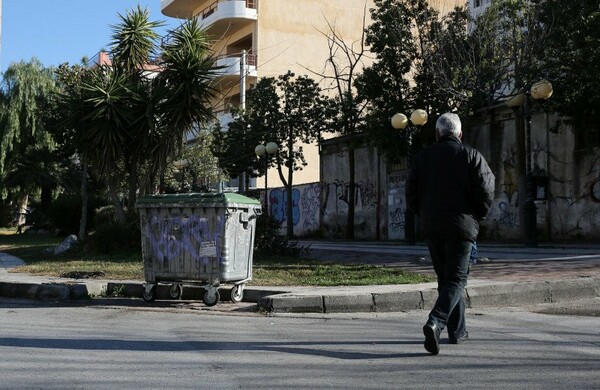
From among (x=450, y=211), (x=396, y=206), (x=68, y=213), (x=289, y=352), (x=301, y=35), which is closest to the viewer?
(x=450, y=211)

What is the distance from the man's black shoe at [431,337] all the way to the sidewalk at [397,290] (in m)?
2.94

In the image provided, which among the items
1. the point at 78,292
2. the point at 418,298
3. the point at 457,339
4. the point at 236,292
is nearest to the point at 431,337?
the point at 457,339

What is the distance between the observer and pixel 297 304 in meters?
8.25

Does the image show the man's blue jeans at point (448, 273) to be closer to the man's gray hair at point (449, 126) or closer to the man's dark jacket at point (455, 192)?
the man's dark jacket at point (455, 192)

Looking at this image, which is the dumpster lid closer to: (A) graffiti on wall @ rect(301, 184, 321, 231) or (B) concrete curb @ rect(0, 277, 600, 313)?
(B) concrete curb @ rect(0, 277, 600, 313)

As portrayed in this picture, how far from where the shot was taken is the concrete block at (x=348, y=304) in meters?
8.28

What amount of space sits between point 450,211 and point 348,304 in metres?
3.12

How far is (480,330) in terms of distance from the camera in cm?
670

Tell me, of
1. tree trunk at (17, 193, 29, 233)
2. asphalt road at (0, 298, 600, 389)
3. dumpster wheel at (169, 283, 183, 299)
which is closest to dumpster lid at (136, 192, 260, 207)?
dumpster wheel at (169, 283, 183, 299)

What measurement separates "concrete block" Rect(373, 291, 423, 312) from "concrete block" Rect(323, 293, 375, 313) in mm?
95

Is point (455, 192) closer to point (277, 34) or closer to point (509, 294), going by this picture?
point (509, 294)

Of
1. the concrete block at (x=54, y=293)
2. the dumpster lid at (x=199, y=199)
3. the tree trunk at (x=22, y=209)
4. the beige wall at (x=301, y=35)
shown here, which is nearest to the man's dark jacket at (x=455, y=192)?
the dumpster lid at (x=199, y=199)

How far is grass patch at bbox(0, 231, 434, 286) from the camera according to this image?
10.0 metres

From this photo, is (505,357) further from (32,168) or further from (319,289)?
(32,168)
